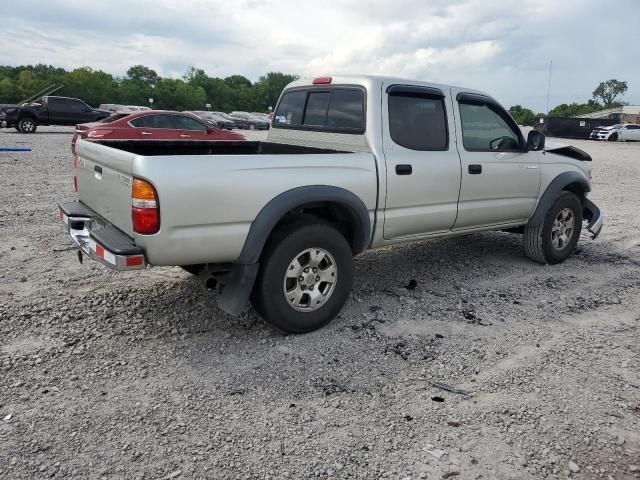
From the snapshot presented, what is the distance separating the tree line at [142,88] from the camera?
66438 millimetres

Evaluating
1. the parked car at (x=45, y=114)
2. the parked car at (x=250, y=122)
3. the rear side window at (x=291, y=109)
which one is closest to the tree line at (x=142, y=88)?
the parked car at (x=250, y=122)

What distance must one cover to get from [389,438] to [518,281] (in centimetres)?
319

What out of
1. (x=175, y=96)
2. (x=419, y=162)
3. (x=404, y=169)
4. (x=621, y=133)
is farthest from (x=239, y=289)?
(x=175, y=96)

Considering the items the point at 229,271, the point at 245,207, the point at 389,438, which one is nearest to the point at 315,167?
the point at 245,207

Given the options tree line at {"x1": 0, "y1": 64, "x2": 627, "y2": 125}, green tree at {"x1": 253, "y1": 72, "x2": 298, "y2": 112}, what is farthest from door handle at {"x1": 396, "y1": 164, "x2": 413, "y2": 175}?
green tree at {"x1": 253, "y1": 72, "x2": 298, "y2": 112}

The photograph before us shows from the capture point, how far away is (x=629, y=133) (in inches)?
1609

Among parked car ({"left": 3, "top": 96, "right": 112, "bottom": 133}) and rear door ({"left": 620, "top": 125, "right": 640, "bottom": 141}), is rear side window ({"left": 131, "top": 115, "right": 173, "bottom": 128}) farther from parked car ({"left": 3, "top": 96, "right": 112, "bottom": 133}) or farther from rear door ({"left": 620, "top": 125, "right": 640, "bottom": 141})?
rear door ({"left": 620, "top": 125, "right": 640, "bottom": 141})

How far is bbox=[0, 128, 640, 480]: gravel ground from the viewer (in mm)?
2764

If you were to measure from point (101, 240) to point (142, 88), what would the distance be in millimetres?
82044

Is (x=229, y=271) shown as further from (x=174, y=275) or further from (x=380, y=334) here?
(x=174, y=275)

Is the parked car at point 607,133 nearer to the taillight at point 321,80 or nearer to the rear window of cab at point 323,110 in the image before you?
the rear window of cab at point 323,110

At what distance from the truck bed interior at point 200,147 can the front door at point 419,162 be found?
1.86 ft

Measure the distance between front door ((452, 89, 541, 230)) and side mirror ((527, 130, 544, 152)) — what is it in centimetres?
8

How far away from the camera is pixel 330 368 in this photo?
3682mm
